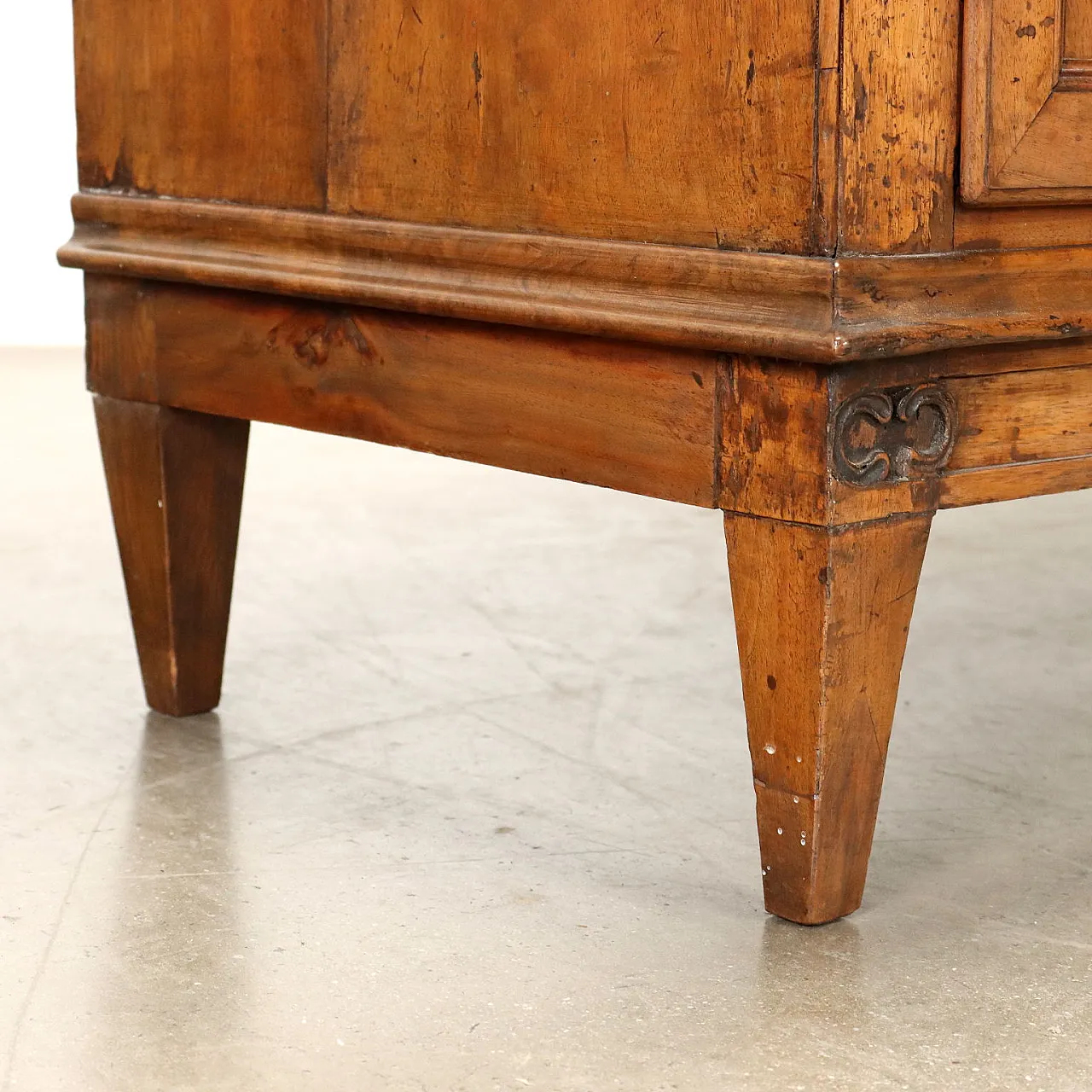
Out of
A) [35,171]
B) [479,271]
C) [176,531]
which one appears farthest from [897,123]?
[35,171]

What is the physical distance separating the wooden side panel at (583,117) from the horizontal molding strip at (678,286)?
2cm

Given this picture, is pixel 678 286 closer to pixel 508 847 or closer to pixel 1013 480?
pixel 1013 480

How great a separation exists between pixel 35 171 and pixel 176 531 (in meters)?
3.79

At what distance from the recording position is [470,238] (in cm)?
138

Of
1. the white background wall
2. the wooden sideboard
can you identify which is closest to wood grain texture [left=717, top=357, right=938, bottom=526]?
the wooden sideboard

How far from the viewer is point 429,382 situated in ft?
4.80

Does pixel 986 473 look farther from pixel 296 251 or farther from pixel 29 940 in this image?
pixel 29 940

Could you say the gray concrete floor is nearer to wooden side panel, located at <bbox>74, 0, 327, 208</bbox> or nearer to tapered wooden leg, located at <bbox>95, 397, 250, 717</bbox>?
tapered wooden leg, located at <bbox>95, 397, 250, 717</bbox>

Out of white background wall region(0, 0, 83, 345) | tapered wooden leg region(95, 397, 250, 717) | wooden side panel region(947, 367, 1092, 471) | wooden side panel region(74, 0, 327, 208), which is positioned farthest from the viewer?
white background wall region(0, 0, 83, 345)

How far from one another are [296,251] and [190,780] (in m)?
0.50

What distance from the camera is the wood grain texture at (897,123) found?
1140 millimetres

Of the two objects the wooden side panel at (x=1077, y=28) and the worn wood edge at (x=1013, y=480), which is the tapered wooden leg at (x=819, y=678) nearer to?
the worn wood edge at (x=1013, y=480)

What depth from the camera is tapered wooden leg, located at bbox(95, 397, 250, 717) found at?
5.80 ft

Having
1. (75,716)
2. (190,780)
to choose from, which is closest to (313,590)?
(75,716)
